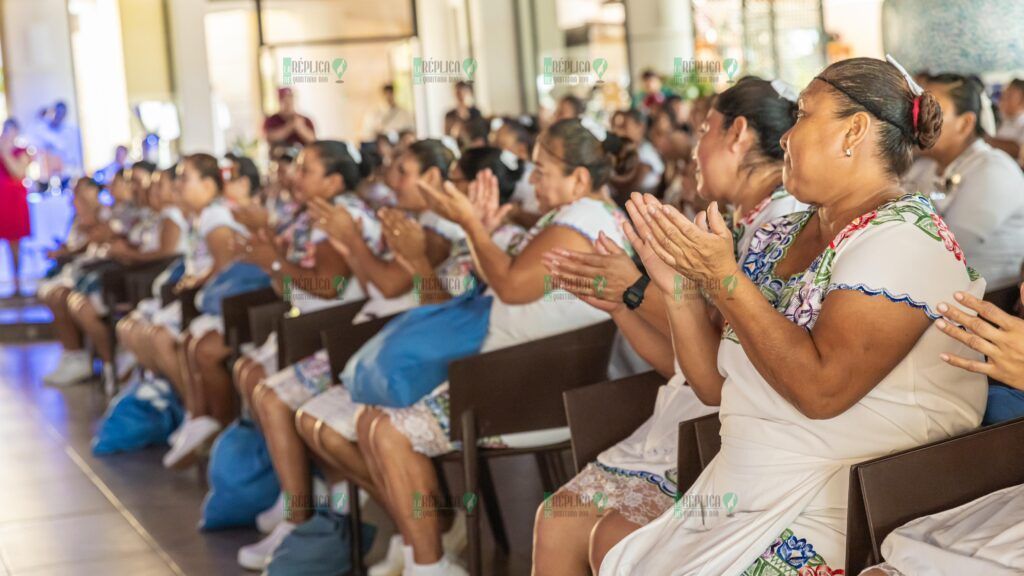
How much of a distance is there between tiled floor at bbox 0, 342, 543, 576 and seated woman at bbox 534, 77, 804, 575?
1.01 m

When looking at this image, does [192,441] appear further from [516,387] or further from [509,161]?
[516,387]

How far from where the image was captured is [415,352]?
122 inches

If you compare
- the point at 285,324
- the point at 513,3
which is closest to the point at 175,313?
the point at 285,324

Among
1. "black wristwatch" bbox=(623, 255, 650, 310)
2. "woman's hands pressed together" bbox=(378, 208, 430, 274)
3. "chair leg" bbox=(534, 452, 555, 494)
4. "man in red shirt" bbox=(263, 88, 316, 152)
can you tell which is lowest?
"chair leg" bbox=(534, 452, 555, 494)

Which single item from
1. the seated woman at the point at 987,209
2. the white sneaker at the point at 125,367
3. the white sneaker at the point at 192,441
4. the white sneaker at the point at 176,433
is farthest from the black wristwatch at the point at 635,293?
the white sneaker at the point at 125,367

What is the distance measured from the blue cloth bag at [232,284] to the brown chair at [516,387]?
2.11 meters

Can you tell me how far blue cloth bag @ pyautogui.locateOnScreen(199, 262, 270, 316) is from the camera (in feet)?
16.0

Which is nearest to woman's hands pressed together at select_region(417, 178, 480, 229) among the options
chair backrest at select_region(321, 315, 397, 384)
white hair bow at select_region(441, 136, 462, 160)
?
chair backrest at select_region(321, 315, 397, 384)

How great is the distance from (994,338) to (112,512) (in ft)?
11.2

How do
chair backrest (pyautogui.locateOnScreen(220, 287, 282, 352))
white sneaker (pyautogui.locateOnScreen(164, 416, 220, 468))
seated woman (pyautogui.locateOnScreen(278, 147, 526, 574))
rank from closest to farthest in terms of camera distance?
1. seated woman (pyautogui.locateOnScreen(278, 147, 526, 574))
2. chair backrest (pyautogui.locateOnScreen(220, 287, 282, 352))
3. white sneaker (pyautogui.locateOnScreen(164, 416, 220, 468))

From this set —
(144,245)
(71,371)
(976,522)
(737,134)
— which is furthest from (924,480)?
(71,371)

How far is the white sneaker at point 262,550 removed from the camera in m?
3.54

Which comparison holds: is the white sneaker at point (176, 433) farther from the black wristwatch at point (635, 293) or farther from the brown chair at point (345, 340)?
the black wristwatch at point (635, 293)

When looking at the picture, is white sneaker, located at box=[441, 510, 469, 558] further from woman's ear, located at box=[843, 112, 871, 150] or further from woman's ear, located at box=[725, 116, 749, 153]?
woman's ear, located at box=[843, 112, 871, 150]
